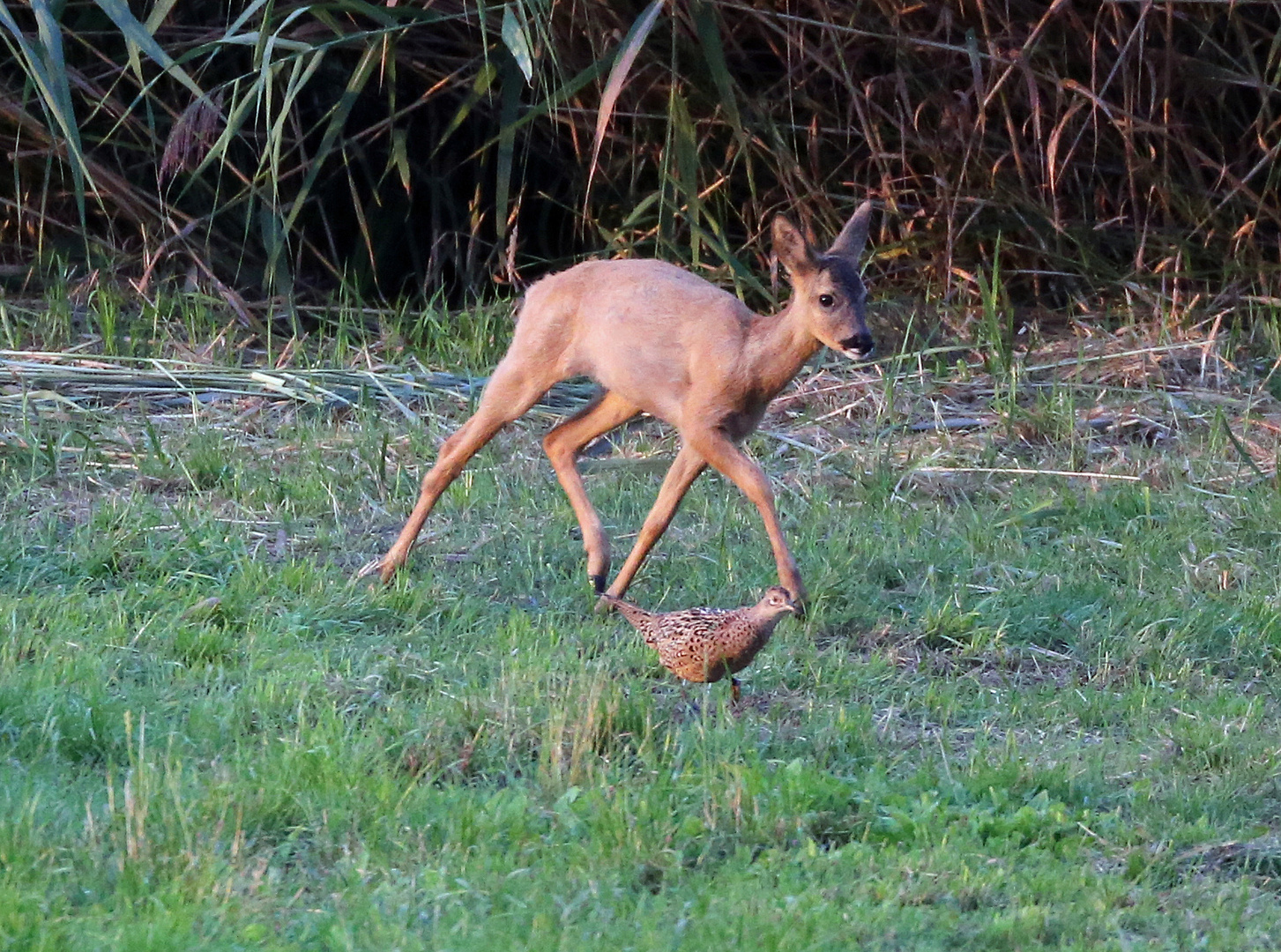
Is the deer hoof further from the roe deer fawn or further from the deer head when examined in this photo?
the deer head

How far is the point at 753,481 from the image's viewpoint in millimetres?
5738

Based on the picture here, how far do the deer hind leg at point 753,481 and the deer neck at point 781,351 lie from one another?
251 mm

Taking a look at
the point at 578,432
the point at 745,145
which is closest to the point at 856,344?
the point at 578,432

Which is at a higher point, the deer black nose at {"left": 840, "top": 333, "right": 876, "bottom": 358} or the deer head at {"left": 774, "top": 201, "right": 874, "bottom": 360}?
the deer head at {"left": 774, "top": 201, "right": 874, "bottom": 360}

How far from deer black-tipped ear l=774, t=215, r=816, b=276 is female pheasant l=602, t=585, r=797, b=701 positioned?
1.60 meters

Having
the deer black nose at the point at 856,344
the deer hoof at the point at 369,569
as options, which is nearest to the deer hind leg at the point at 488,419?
the deer hoof at the point at 369,569

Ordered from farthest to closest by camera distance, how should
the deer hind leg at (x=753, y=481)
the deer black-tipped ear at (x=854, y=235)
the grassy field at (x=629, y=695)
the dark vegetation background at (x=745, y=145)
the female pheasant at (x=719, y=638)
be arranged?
1. the dark vegetation background at (x=745, y=145)
2. the deer black-tipped ear at (x=854, y=235)
3. the deer hind leg at (x=753, y=481)
4. the female pheasant at (x=719, y=638)
5. the grassy field at (x=629, y=695)

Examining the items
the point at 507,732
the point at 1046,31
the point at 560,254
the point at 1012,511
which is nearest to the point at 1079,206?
the point at 1046,31

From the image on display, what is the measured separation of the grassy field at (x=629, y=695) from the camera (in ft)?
11.8

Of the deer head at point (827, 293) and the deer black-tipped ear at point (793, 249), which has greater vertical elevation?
the deer black-tipped ear at point (793, 249)

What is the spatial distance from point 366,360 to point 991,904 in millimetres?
5668

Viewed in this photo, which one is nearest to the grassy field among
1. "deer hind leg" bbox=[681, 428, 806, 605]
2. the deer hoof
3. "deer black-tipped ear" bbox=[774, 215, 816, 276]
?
the deer hoof

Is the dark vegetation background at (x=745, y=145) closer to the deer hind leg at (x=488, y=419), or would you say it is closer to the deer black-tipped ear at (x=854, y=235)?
the deer black-tipped ear at (x=854, y=235)

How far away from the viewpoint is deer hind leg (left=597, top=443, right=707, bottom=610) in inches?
235
